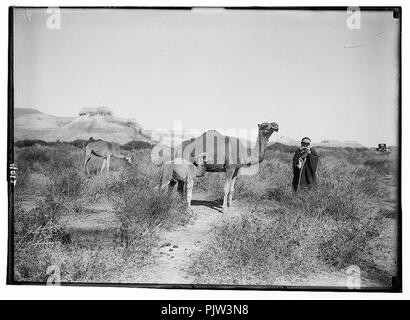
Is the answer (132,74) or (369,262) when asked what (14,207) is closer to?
(132,74)

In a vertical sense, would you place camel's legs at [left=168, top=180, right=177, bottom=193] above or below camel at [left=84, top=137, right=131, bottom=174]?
below

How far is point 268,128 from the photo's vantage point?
5.29 m

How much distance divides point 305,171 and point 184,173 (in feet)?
5.12

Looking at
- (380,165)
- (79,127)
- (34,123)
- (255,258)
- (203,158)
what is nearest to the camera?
(255,258)

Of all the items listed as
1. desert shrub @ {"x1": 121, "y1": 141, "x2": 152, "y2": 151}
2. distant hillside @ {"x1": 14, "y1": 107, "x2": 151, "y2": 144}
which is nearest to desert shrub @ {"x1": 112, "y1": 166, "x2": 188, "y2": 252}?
desert shrub @ {"x1": 121, "y1": 141, "x2": 152, "y2": 151}

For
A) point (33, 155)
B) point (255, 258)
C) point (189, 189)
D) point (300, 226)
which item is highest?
point (33, 155)

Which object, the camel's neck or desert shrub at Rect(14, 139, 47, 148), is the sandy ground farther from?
desert shrub at Rect(14, 139, 47, 148)

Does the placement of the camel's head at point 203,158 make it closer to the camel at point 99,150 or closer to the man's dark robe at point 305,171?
the camel at point 99,150

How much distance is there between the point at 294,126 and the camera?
17.4 feet

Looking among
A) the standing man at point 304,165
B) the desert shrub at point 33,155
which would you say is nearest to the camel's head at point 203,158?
the standing man at point 304,165

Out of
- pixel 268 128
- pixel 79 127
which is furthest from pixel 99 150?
pixel 268 128

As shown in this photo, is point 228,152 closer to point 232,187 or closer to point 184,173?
point 232,187

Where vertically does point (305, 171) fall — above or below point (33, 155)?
below

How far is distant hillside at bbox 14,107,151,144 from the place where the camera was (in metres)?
5.17
